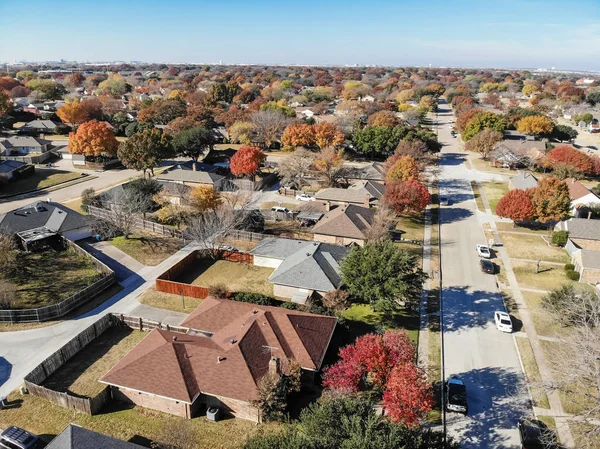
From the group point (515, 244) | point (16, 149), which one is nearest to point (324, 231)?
point (515, 244)

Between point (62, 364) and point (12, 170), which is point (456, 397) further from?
point (12, 170)

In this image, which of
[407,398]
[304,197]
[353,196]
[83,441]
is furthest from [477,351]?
[304,197]

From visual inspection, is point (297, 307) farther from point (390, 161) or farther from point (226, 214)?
point (390, 161)

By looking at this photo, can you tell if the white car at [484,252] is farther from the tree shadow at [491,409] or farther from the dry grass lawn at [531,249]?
the tree shadow at [491,409]

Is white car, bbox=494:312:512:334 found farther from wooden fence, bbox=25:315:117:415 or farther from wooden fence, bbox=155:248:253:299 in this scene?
wooden fence, bbox=25:315:117:415

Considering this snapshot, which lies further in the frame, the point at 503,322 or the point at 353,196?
the point at 353,196

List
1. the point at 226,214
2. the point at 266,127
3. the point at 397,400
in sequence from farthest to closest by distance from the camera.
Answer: the point at 266,127 → the point at 226,214 → the point at 397,400
